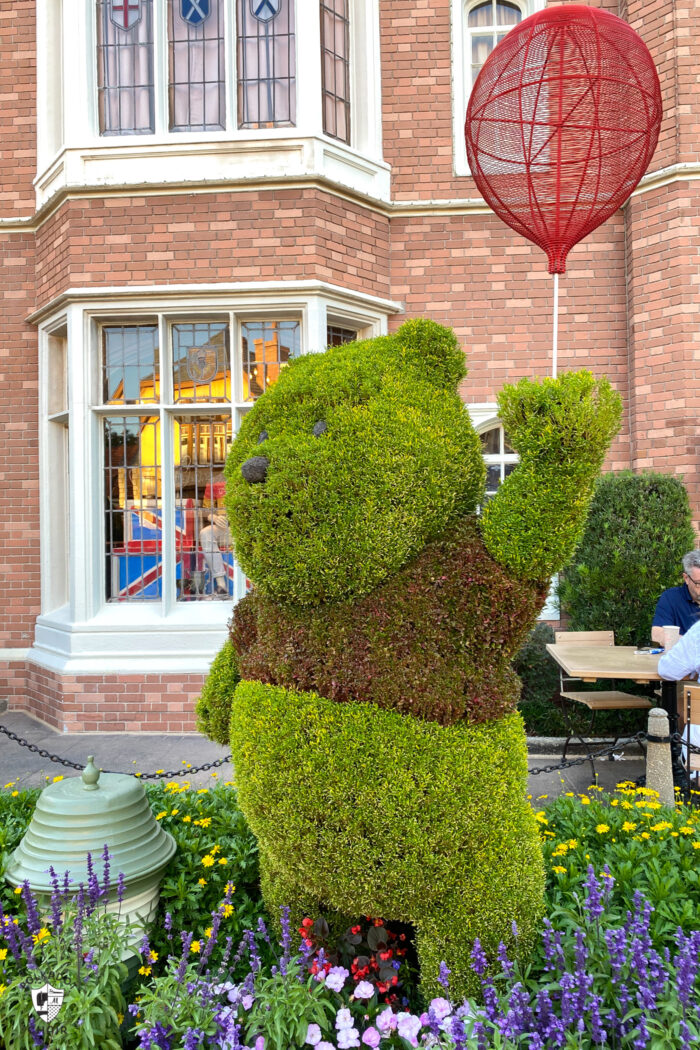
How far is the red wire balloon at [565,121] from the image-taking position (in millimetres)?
3404

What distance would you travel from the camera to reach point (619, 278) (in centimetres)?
675

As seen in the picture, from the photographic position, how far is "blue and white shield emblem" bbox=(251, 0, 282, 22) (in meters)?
6.25

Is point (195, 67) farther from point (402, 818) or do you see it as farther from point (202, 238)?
point (402, 818)

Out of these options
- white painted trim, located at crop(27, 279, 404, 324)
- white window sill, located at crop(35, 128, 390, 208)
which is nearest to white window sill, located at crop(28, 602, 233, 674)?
white painted trim, located at crop(27, 279, 404, 324)

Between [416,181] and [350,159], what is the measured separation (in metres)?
0.81

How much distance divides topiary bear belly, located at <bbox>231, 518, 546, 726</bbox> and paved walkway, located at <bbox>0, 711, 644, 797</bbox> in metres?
2.90

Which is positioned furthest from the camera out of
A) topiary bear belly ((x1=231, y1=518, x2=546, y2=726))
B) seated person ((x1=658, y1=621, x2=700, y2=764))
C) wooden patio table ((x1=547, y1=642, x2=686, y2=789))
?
wooden patio table ((x1=547, y1=642, x2=686, y2=789))

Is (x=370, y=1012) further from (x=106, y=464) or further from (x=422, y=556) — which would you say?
(x=106, y=464)

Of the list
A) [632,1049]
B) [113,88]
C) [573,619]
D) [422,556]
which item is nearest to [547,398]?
[422,556]

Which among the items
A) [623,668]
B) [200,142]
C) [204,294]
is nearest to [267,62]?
[200,142]

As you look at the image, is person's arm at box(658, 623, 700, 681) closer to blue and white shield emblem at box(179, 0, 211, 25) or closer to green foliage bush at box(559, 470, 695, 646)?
green foliage bush at box(559, 470, 695, 646)

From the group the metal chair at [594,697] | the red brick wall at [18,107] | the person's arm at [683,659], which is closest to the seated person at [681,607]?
the metal chair at [594,697]

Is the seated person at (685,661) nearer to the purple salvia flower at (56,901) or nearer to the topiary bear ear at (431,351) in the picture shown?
the topiary bear ear at (431,351)

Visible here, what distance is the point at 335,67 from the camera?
21.4 feet
